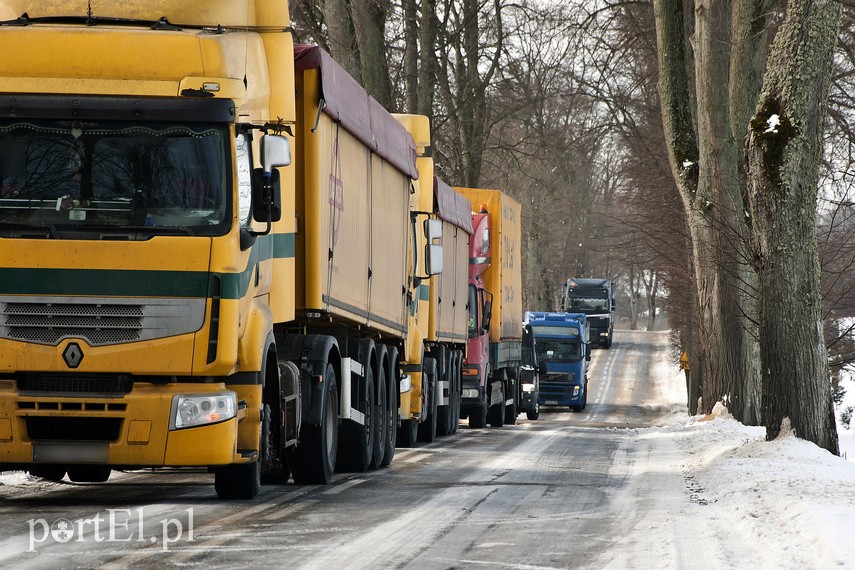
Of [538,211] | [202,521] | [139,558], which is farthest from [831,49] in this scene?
[538,211]

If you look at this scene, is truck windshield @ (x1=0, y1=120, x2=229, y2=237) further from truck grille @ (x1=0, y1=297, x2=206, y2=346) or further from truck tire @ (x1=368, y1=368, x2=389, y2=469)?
truck tire @ (x1=368, y1=368, x2=389, y2=469)

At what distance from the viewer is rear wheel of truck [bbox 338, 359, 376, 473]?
1429 cm

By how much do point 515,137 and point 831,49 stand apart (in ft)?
112

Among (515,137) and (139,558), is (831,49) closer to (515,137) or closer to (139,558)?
(139,558)

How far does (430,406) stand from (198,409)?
12.2 meters

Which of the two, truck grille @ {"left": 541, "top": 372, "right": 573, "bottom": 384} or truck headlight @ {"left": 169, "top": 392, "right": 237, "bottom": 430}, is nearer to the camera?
truck headlight @ {"left": 169, "top": 392, "right": 237, "bottom": 430}

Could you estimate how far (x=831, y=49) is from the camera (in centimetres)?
1494

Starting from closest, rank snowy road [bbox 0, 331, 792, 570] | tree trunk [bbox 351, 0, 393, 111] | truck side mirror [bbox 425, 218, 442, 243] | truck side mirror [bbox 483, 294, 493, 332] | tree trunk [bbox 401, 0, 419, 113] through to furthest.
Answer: snowy road [bbox 0, 331, 792, 570] → truck side mirror [bbox 425, 218, 442, 243] → truck side mirror [bbox 483, 294, 493, 332] → tree trunk [bbox 351, 0, 393, 111] → tree trunk [bbox 401, 0, 419, 113]

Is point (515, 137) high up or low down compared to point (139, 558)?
up

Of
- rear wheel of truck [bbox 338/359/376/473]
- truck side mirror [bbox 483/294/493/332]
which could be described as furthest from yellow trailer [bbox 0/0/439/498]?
Answer: truck side mirror [bbox 483/294/493/332]

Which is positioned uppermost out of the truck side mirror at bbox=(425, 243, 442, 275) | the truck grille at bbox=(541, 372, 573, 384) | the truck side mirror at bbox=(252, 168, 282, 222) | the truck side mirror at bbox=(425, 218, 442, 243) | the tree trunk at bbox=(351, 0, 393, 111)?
the tree trunk at bbox=(351, 0, 393, 111)

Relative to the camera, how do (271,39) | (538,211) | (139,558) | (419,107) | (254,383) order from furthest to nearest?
(538,211) → (419,107) → (271,39) → (254,383) → (139,558)

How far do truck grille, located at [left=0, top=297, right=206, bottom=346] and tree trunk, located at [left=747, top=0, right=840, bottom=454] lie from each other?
7.71 m

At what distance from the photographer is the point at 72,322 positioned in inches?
376
